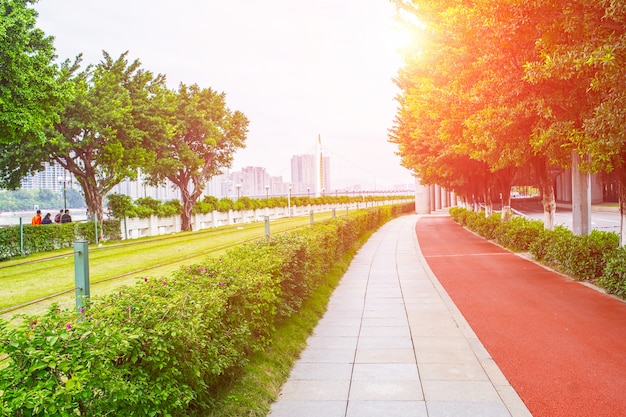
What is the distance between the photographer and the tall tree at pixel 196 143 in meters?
33.6

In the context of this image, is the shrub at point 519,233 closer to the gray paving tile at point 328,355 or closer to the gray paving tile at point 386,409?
the gray paving tile at point 328,355

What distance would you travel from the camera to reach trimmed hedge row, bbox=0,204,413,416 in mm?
2555

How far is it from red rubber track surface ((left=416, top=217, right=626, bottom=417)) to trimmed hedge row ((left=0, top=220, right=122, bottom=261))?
12658 millimetres

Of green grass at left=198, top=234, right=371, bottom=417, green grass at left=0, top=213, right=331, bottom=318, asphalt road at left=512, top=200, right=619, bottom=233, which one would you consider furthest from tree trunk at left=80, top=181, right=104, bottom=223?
asphalt road at left=512, top=200, right=619, bottom=233

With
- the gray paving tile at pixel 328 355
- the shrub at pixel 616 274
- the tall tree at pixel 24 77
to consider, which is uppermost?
the tall tree at pixel 24 77

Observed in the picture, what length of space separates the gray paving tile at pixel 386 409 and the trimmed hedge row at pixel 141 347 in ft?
3.90

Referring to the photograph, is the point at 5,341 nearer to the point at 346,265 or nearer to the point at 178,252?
the point at 346,265

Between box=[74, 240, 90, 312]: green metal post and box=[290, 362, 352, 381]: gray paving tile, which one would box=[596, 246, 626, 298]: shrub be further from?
box=[74, 240, 90, 312]: green metal post

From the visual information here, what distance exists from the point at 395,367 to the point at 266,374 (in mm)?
1601

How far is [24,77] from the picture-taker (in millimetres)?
14742

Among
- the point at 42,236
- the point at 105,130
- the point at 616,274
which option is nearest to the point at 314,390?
the point at 616,274

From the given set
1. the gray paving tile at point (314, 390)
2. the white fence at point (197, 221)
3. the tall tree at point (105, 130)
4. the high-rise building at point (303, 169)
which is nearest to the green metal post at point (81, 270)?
the gray paving tile at point (314, 390)

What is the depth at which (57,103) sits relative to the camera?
17.1 m

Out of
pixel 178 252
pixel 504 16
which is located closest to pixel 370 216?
pixel 178 252
